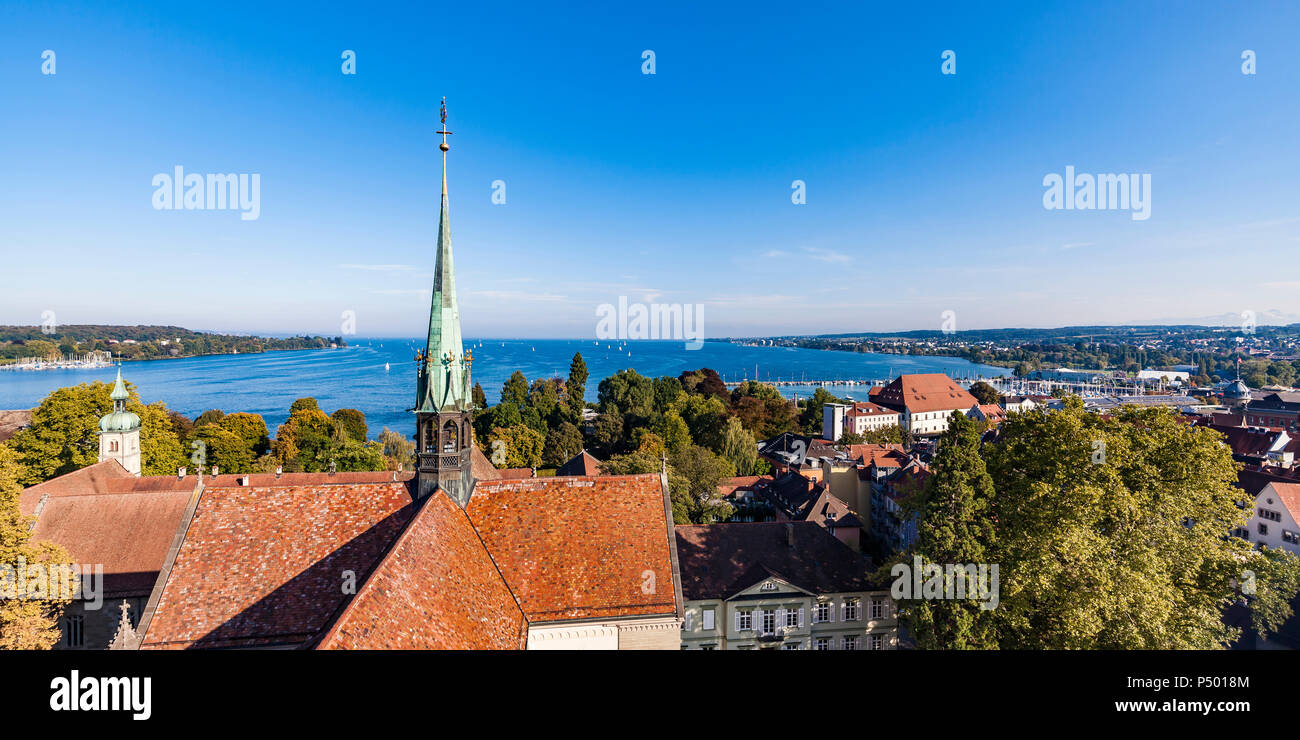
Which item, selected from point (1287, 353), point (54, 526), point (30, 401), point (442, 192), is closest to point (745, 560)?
point (442, 192)

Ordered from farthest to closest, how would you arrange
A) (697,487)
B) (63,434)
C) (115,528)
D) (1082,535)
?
(697,487), (63,434), (115,528), (1082,535)

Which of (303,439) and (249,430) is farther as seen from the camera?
(303,439)

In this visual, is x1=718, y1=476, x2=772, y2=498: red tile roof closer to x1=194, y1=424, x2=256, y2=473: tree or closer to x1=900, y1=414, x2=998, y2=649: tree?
x1=900, y1=414, x2=998, y2=649: tree

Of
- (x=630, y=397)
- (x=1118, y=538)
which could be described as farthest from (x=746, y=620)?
(x=630, y=397)

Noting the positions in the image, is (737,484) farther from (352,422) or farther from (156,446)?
(352,422)

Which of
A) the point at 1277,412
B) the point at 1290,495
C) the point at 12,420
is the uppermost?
the point at 12,420

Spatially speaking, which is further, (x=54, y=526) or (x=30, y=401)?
(x=30, y=401)
